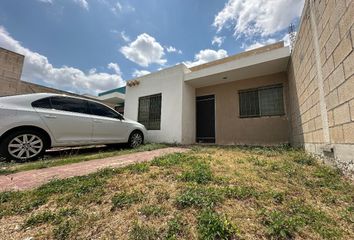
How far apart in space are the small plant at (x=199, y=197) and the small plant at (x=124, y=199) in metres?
0.39

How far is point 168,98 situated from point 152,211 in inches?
236

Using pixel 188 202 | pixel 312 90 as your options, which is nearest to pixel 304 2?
pixel 312 90

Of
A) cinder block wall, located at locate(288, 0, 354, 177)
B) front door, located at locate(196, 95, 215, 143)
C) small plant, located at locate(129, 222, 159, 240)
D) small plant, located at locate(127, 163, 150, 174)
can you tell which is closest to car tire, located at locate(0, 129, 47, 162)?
small plant, located at locate(127, 163, 150, 174)

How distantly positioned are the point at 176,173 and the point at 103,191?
0.94 m

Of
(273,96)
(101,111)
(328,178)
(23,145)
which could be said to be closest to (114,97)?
(101,111)

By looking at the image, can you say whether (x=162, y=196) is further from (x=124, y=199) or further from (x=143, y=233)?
(x=143, y=233)

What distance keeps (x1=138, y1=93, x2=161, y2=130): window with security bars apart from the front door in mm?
1786

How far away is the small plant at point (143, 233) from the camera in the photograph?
3.58 ft

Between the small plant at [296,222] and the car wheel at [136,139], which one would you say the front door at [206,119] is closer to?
the car wheel at [136,139]

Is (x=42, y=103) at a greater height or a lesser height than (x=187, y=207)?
greater

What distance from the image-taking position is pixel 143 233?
3.68 feet

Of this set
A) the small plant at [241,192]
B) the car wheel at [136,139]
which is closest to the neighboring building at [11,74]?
the car wheel at [136,139]

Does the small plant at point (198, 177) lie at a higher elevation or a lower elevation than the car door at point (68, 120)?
lower

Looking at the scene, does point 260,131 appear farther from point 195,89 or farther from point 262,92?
point 195,89
